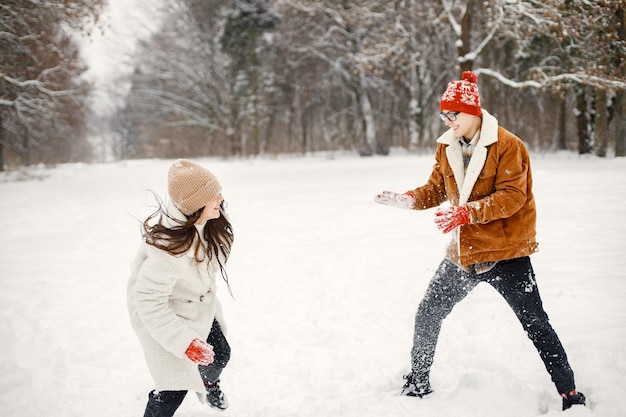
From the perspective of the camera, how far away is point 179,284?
2271 millimetres

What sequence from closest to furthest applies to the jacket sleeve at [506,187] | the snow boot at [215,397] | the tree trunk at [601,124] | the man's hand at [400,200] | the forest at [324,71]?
the jacket sleeve at [506,187] → the snow boot at [215,397] → the man's hand at [400,200] → the forest at [324,71] → the tree trunk at [601,124]

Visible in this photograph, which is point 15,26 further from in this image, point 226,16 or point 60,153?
point 60,153

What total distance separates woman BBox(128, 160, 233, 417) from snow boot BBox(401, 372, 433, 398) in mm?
1479

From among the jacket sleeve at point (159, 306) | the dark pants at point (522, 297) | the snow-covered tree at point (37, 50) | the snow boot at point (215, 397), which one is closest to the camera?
the jacket sleeve at point (159, 306)

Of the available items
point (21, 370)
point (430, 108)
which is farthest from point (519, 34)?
point (430, 108)

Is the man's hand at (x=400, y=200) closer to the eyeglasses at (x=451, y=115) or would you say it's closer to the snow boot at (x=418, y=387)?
the eyeglasses at (x=451, y=115)

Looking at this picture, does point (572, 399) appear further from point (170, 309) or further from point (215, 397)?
point (170, 309)

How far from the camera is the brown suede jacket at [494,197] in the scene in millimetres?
2387

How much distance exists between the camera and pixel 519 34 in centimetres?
1298

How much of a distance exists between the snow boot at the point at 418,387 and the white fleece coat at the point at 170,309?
1.48m

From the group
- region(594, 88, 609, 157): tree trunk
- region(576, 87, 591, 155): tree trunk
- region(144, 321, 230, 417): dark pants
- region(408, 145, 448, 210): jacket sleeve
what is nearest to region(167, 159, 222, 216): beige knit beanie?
region(144, 321, 230, 417): dark pants

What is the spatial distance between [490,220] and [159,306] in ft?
5.90

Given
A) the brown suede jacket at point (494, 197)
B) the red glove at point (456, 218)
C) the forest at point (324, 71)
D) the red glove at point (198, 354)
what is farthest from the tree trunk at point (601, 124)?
the red glove at point (198, 354)

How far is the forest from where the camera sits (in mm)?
12898
